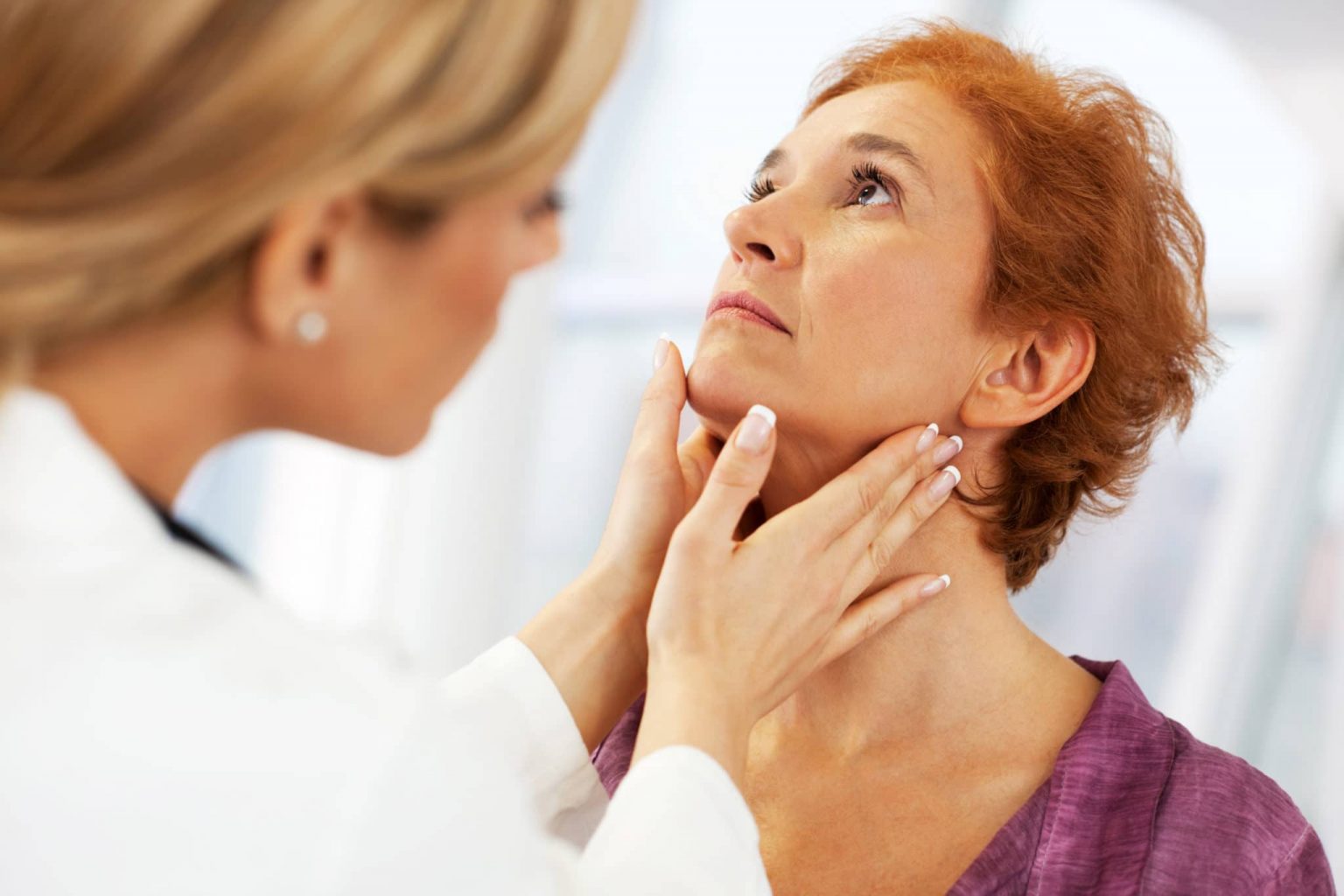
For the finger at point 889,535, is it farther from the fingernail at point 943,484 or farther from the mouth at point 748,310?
the mouth at point 748,310

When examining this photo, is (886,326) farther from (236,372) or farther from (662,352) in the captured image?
(236,372)

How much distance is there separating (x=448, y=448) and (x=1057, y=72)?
1.91 m

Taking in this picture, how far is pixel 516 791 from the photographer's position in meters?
0.93

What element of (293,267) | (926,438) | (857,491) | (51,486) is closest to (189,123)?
(293,267)

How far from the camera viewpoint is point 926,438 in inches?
61.0

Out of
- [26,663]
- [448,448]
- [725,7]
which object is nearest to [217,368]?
[26,663]

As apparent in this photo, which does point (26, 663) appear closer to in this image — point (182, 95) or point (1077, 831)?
point (182, 95)

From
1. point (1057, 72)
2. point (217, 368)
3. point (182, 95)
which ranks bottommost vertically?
point (217, 368)

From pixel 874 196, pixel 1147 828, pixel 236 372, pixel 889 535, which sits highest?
pixel 874 196

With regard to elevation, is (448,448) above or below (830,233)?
below

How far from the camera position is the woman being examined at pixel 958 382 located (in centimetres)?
152

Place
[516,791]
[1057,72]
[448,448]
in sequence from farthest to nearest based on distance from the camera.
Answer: [448,448]
[1057,72]
[516,791]

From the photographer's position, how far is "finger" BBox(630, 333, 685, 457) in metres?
1.61

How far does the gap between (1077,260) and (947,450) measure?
0.26 m
